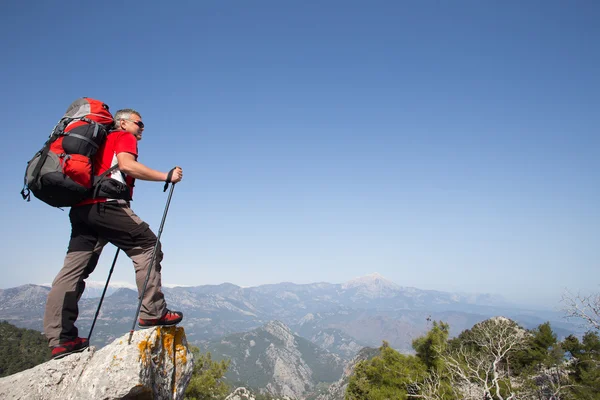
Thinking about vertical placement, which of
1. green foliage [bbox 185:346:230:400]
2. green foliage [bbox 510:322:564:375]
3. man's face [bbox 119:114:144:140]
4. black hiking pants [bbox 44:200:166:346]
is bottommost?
green foliage [bbox 185:346:230:400]

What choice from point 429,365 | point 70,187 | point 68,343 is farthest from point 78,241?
point 429,365

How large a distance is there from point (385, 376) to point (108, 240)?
2790 cm

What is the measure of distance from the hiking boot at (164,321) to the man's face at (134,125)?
8.73ft

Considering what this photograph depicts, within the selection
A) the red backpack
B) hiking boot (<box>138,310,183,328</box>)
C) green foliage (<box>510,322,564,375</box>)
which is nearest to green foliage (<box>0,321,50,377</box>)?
hiking boot (<box>138,310,183,328</box>)

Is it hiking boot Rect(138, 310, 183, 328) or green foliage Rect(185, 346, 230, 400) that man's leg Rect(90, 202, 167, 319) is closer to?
hiking boot Rect(138, 310, 183, 328)

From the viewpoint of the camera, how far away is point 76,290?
4.12 metres

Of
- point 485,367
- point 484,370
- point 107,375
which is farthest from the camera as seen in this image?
point 484,370

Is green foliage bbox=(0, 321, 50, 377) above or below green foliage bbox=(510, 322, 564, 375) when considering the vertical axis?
below

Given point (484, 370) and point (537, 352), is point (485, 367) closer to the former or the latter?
point (484, 370)

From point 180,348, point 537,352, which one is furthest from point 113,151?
point 537,352

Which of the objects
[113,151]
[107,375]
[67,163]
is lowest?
[107,375]

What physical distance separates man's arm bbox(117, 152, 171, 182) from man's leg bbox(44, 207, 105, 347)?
915 millimetres

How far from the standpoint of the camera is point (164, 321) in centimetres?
423

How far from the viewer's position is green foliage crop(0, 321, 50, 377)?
228 feet
